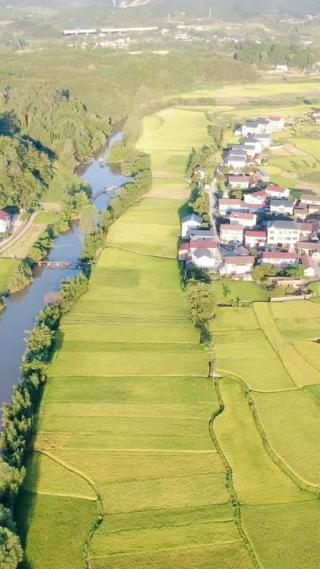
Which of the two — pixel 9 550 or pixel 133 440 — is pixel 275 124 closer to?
pixel 133 440

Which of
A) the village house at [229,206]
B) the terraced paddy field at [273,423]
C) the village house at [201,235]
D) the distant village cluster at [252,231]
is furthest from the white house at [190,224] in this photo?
the terraced paddy field at [273,423]

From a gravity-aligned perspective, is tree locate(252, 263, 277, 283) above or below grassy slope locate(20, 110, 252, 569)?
above

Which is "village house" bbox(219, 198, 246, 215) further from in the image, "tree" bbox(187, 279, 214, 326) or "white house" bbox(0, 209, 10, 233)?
"white house" bbox(0, 209, 10, 233)

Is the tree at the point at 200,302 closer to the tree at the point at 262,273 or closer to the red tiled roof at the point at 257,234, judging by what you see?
the tree at the point at 262,273

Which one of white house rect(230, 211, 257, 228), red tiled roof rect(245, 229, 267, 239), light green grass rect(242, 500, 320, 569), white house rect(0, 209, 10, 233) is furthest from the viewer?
white house rect(230, 211, 257, 228)

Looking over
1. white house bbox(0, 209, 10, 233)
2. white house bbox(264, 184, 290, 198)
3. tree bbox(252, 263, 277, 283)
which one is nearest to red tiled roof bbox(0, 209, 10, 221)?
white house bbox(0, 209, 10, 233)

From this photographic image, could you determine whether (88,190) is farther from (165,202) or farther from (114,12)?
(114,12)

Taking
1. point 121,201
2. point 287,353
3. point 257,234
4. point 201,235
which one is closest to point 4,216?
point 121,201

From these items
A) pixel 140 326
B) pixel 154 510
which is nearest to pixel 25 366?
pixel 140 326
